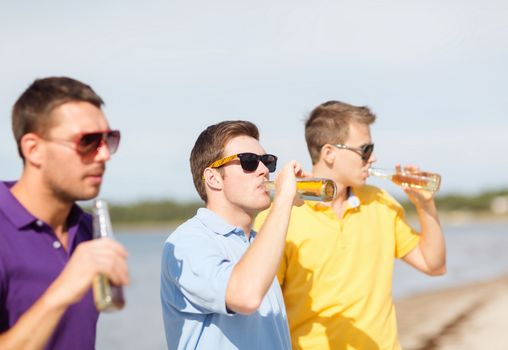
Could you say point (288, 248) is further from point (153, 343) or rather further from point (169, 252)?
point (153, 343)

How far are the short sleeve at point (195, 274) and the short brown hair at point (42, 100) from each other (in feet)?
2.64

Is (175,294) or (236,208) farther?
(236,208)

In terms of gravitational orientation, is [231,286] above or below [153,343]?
above

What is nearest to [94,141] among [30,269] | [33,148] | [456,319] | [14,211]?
[33,148]

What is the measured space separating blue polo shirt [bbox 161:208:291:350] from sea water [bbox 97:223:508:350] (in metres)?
1.75

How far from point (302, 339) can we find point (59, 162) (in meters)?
2.21

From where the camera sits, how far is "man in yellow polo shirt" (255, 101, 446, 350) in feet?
14.5

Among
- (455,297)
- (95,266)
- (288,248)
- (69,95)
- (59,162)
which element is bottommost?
(455,297)

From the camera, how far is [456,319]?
51.0ft

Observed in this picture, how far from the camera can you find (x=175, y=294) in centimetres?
337

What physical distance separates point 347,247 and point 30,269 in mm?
2334

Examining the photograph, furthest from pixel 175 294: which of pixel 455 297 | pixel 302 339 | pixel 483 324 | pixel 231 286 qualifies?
pixel 455 297

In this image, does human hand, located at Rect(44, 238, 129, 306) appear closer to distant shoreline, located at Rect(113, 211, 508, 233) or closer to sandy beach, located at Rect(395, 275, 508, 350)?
sandy beach, located at Rect(395, 275, 508, 350)

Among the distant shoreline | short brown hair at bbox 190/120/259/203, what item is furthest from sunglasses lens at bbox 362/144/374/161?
the distant shoreline
